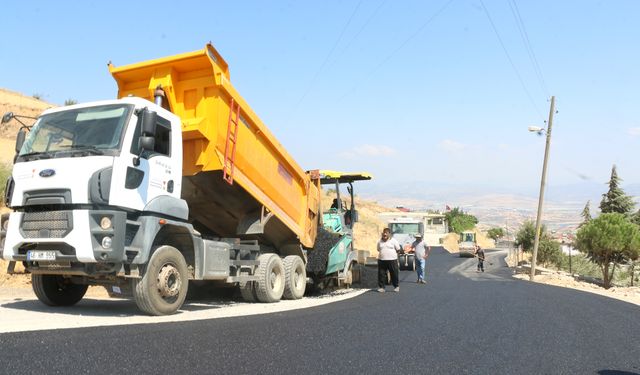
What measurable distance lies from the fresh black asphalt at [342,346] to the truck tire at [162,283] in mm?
739

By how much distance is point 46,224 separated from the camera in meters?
6.11

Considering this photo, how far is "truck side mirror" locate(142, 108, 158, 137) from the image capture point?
6.38m

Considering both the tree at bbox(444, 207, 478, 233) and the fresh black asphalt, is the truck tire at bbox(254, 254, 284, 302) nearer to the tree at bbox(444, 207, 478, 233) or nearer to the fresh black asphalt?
the fresh black asphalt

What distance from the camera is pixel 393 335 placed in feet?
19.1

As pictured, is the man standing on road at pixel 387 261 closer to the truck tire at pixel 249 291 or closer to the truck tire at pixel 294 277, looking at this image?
the truck tire at pixel 294 277

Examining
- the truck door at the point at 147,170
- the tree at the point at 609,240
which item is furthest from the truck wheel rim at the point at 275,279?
the tree at the point at 609,240

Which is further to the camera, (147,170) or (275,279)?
(275,279)

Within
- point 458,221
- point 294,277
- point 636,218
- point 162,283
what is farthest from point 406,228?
point 458,221

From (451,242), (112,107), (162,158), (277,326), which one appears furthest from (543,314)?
(451,242)

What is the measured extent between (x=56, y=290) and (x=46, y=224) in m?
1.85

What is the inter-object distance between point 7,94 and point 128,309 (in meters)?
40.6

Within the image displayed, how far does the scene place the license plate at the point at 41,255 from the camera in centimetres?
608

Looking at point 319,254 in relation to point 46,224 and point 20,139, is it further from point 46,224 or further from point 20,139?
point 20,139

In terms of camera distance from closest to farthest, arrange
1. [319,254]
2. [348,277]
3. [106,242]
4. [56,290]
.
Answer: [106,242]
[56,290]
[319,254]
[348,277]
